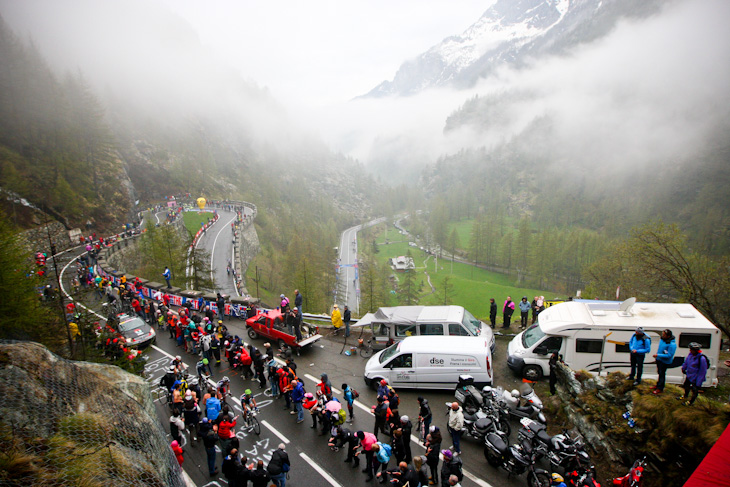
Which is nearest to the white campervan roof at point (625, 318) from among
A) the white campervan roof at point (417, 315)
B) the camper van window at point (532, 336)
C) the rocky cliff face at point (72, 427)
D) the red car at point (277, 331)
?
the camper van window at point (532, 336)

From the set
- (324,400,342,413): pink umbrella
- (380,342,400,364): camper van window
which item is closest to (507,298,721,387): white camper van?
(380,342,400,364): camper van window

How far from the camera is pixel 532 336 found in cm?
1461

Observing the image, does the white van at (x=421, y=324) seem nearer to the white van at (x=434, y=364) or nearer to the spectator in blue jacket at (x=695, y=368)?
the white van at (x=434, y=364)

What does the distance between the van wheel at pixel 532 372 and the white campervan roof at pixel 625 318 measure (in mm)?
1725

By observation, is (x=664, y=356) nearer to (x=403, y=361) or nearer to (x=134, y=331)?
(x=403, y=361)

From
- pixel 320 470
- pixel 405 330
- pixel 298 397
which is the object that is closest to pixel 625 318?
pixel 405 330

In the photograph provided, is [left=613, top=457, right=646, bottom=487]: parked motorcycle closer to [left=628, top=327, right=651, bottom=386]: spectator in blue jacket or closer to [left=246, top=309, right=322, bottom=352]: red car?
[left=628, top=327, right=651, bottom=386]: spectator in blue jacket

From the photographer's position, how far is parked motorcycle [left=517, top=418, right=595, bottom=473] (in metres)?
8.62

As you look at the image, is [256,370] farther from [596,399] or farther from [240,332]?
[596,399]

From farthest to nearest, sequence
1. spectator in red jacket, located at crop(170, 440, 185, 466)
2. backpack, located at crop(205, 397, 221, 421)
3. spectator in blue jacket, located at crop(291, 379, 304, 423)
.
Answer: spectator in blue jacket, located at crop(291, 379, 304, 423) → backpack, located at crop(205, 397, 221, 421) → spectator in red jacket, located at crop(170, 440, 185, 466)

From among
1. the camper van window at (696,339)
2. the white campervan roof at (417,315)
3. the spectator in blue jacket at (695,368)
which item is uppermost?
the spectator in blue jacket at (695,368)

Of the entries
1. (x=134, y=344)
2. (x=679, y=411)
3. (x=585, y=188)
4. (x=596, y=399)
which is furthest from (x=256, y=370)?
(x=585, y=188)

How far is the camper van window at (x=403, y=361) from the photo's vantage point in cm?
1377

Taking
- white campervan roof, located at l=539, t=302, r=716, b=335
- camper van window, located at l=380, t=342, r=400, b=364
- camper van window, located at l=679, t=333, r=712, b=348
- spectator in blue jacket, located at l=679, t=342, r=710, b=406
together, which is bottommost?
camper van window, located at l=380, t=342, r=400, b=364
